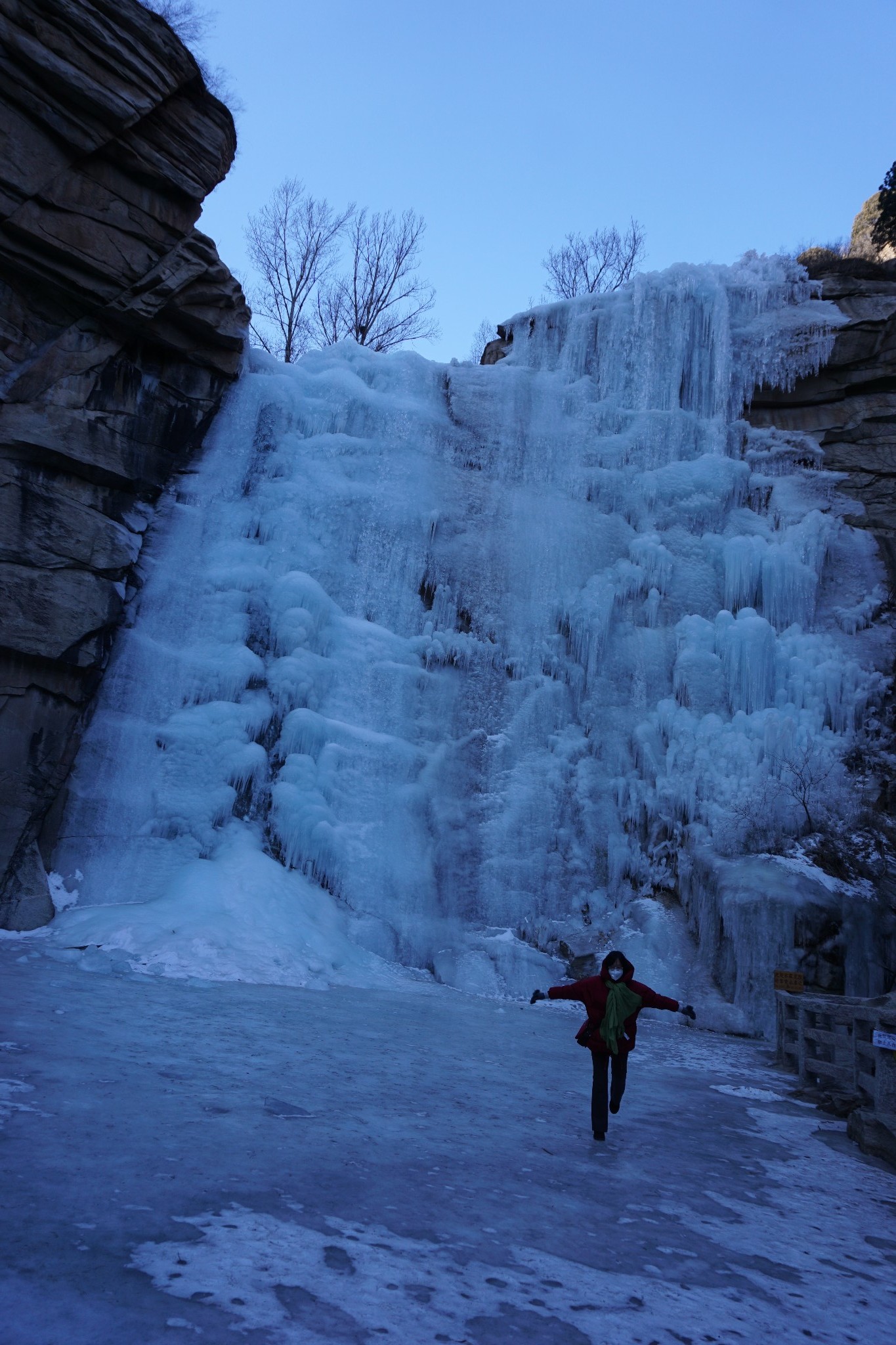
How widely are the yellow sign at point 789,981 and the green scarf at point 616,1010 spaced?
11.9 feet

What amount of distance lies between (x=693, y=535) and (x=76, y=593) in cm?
855

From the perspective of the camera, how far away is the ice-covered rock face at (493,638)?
419 inches

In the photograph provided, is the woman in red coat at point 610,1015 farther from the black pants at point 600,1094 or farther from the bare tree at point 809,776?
the bare tree at point 809,776

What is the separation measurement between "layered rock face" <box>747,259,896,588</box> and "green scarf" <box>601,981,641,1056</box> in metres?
11.0

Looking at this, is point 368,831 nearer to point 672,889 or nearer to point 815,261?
point 672,889

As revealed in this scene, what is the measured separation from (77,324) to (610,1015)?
1024cm

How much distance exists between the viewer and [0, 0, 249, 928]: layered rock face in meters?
9.66

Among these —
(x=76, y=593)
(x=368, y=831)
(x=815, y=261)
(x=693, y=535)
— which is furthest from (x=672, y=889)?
(x=815, y=261)

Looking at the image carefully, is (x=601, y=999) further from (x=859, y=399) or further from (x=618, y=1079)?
(x=859, y=399)

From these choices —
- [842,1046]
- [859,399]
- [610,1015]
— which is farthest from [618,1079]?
[859,399]

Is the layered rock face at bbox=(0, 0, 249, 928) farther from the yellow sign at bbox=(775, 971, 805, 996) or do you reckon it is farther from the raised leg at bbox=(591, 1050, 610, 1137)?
the yellow sign at bbox=(775, 971, 805, 996)

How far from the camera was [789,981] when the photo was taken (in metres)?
7.60

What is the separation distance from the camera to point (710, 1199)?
3605 millimetres

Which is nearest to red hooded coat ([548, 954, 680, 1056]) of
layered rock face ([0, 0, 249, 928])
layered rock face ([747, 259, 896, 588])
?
layered rock face ([0, 0, 249, 928])
